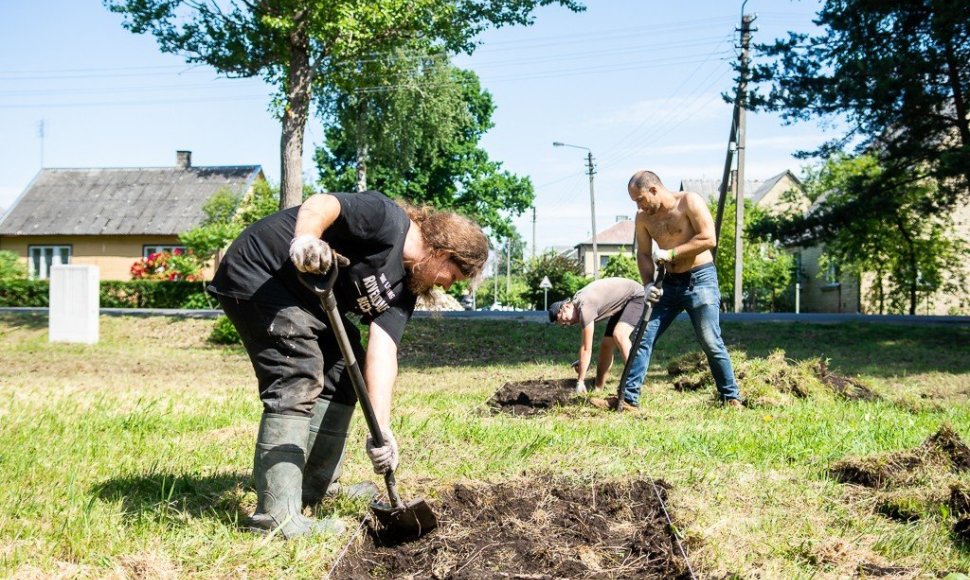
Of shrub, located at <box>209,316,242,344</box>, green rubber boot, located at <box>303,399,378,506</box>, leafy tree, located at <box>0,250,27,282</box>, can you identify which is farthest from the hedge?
green rubber boot, located at <box>303,399,378,506</box>

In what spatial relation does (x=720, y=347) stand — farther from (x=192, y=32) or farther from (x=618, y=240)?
(x=618, y=240)

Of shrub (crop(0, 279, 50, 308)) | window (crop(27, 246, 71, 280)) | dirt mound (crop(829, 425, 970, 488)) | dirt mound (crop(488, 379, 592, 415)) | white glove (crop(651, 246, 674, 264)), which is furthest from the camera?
window (crop(27, 246, 71, 280))

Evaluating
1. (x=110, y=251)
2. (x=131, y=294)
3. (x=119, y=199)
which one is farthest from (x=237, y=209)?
(x=131, y=294)

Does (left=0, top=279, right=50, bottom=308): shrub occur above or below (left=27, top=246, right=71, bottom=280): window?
below

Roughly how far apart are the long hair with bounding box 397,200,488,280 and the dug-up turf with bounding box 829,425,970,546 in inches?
80.9

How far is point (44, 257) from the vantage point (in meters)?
38.7

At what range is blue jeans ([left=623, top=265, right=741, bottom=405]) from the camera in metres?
6.51

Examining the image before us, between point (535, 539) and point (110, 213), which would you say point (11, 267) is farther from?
point (535, 539)

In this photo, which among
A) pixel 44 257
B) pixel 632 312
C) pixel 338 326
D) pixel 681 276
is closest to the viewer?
pixel 338 326

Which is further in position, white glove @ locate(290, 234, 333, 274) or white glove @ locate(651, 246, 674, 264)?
white glove @ locate(651, 246, 674, 264)

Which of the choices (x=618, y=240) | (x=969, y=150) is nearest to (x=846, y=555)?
(x=969, y=150)

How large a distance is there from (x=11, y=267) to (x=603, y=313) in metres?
32.5

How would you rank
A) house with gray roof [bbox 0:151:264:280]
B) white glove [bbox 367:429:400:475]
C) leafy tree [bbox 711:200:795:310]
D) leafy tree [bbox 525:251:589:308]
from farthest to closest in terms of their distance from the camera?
house with gray roof [bbox 0:151:264:280], leafy tree [bbox 525:251:589:308], leafy tree [bbox 711:200:795:310], white glove [bbox 367:429:400:475]

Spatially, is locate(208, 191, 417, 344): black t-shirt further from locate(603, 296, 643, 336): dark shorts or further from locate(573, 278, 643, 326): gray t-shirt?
locate(603, 296, 643, 336): dark shorts
